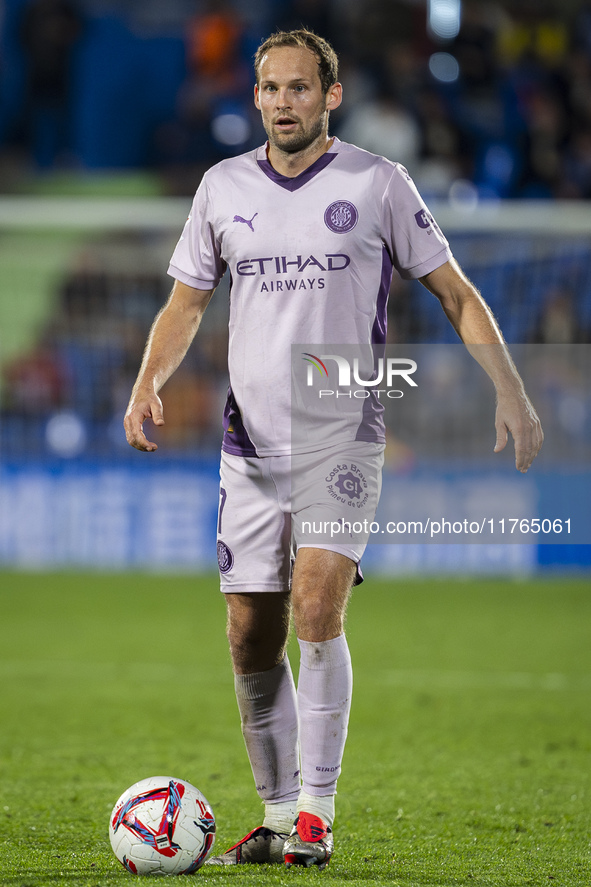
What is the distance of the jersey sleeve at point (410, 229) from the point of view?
3416mm

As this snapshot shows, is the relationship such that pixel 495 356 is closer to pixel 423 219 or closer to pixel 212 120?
pixel 423 219

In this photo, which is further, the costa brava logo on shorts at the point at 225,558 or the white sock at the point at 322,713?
the costa brava logo on shorts at the point at 225,558

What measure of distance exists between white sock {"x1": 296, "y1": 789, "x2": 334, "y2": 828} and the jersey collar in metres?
1.71

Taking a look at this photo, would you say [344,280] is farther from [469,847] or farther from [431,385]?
[431,385]

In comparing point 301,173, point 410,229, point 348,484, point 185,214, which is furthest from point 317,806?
point 185,214

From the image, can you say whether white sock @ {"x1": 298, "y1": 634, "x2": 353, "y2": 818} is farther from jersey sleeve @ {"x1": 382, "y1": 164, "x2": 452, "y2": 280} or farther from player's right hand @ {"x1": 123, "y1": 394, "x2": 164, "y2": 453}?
jersey sleeve @ {"x1": 382, "y1": 164, "x2": 452, "y2": 280}

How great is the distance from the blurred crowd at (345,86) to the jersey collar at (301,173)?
1068cm

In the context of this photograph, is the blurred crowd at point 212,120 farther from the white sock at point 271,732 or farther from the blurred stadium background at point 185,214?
the white sock at point 271,732

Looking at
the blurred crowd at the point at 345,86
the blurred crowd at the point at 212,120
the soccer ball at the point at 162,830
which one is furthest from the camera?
the blurred crowd at the point at 345,86

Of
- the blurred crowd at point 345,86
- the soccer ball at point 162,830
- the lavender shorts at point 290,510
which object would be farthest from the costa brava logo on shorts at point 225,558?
the blurred crowd at point 345,86

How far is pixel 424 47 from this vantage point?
1523cm

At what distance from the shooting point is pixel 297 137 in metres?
3.43

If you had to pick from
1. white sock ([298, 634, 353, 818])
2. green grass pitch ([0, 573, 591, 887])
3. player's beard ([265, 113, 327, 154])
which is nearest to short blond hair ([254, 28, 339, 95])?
player's beard ([265, 113, 327, 154])

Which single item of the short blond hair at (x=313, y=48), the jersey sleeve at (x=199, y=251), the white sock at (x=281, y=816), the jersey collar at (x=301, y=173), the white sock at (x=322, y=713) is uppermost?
the short blond hair at (x=313, y=48)
